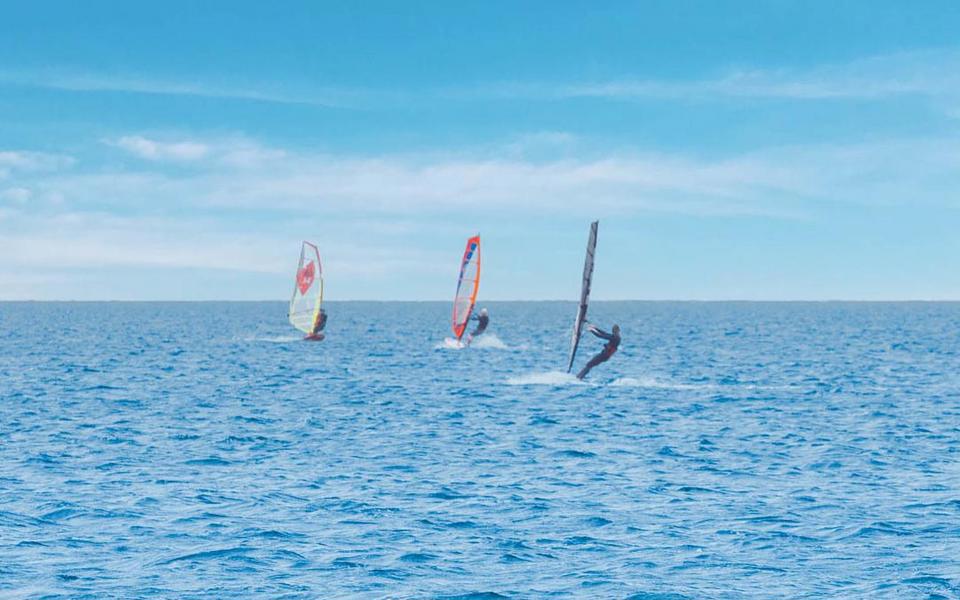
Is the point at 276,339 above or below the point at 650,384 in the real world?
below

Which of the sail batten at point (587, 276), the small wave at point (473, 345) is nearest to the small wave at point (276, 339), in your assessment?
the small wave at point (473, 345)

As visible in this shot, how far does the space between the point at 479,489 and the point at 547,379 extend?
98.5 feet

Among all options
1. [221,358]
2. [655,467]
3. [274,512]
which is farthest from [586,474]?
[221,358]

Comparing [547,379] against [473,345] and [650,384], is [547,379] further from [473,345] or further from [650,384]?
[473,345]

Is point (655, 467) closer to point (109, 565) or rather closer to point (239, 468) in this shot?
point (239, 468)

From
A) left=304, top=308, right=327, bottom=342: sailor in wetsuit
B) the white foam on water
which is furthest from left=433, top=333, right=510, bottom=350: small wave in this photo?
left=304, top=308, right=327, bottom=342: sailor in wetsuit

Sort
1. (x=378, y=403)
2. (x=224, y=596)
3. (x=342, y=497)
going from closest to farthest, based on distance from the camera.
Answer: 1. (x=224, y=596)
2. (x=342, y=497)
3. (x=378, y=403)

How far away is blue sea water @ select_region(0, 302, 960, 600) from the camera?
1686 cm

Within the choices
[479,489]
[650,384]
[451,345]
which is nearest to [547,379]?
[650,384]

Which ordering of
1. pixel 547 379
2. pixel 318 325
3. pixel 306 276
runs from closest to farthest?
1. pixel 547 379
2. pixel 306 276
3. pixel 318 325

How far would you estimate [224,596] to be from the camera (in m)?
15.7

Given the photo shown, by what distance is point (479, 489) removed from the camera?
2386 cm

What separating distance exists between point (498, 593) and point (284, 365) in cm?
4950

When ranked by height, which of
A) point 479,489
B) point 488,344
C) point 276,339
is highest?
point 488,344
